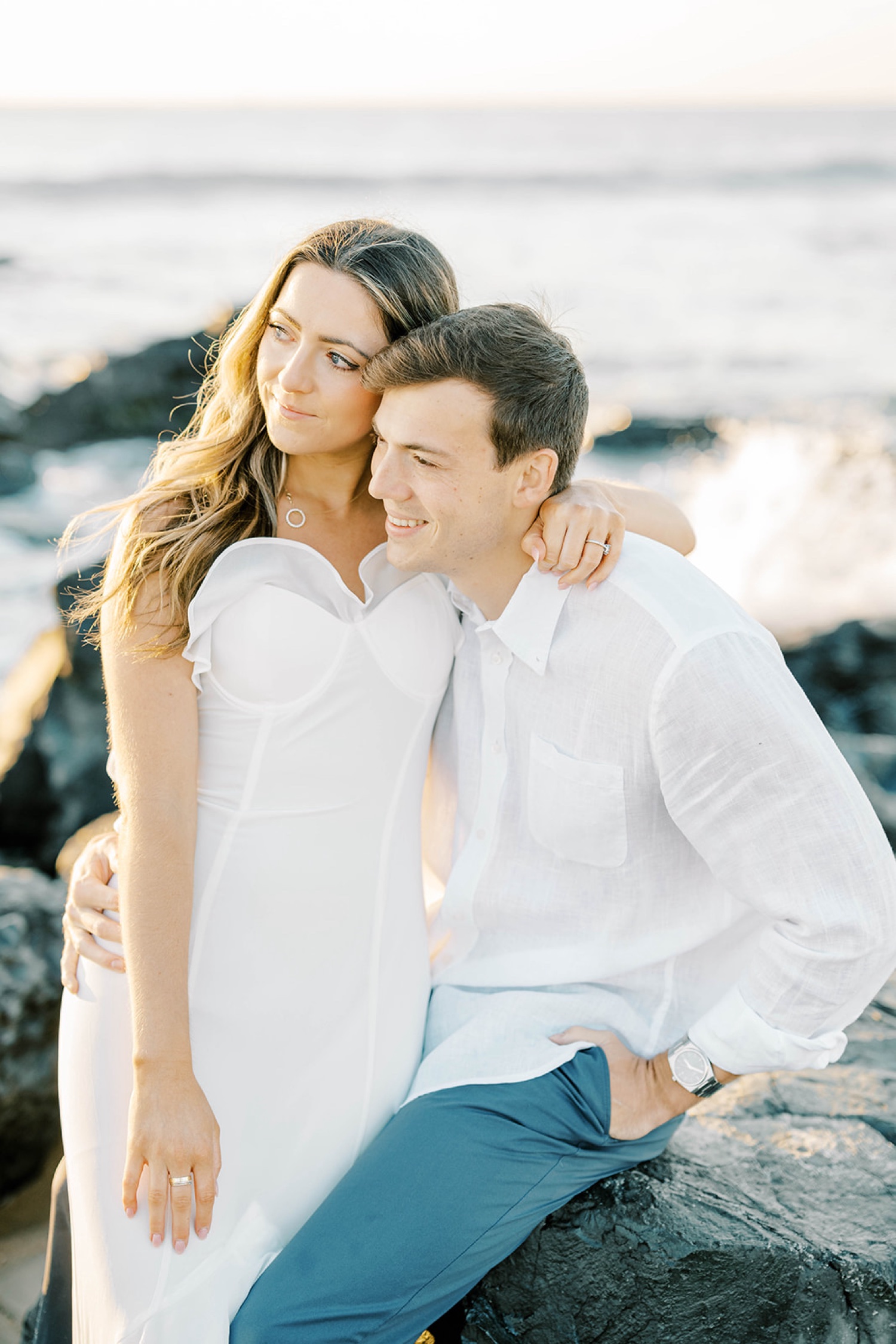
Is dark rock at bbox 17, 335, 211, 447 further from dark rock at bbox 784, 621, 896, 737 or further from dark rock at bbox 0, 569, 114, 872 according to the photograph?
dark rock at bbox 784, 621, 896, 737

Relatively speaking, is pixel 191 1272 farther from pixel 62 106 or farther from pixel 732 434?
pixel 62 106

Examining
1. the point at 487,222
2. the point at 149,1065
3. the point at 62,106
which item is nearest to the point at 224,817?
the point at 149,1065

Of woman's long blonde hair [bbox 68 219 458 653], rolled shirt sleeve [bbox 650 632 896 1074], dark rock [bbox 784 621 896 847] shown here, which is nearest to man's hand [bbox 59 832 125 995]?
woman's long blonde hair [bbox 68 219 458 653]

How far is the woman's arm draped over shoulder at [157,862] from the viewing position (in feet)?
6.40

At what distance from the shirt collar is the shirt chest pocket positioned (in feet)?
0.55

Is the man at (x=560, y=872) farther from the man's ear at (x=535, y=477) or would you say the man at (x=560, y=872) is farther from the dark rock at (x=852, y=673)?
the dark rock at (x=852, y=673)

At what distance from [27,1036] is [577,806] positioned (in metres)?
1.89

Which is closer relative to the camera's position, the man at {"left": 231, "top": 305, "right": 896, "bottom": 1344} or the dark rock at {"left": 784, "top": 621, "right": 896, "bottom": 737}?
the man at {"left": 231, "top": 305, "right": 896, "bottom": 1344}

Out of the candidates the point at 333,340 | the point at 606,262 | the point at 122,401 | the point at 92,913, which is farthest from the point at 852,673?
the point at 606,262

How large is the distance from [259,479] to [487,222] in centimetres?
3013

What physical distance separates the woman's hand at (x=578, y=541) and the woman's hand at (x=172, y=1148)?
1.16 m

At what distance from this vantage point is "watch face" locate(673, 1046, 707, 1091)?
2.05 m

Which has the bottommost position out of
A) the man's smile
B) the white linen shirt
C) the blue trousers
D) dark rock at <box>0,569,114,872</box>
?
dark rock at <box>0,569,114,872</box>

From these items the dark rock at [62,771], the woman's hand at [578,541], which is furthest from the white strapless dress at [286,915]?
the dark rock at [62,771]
